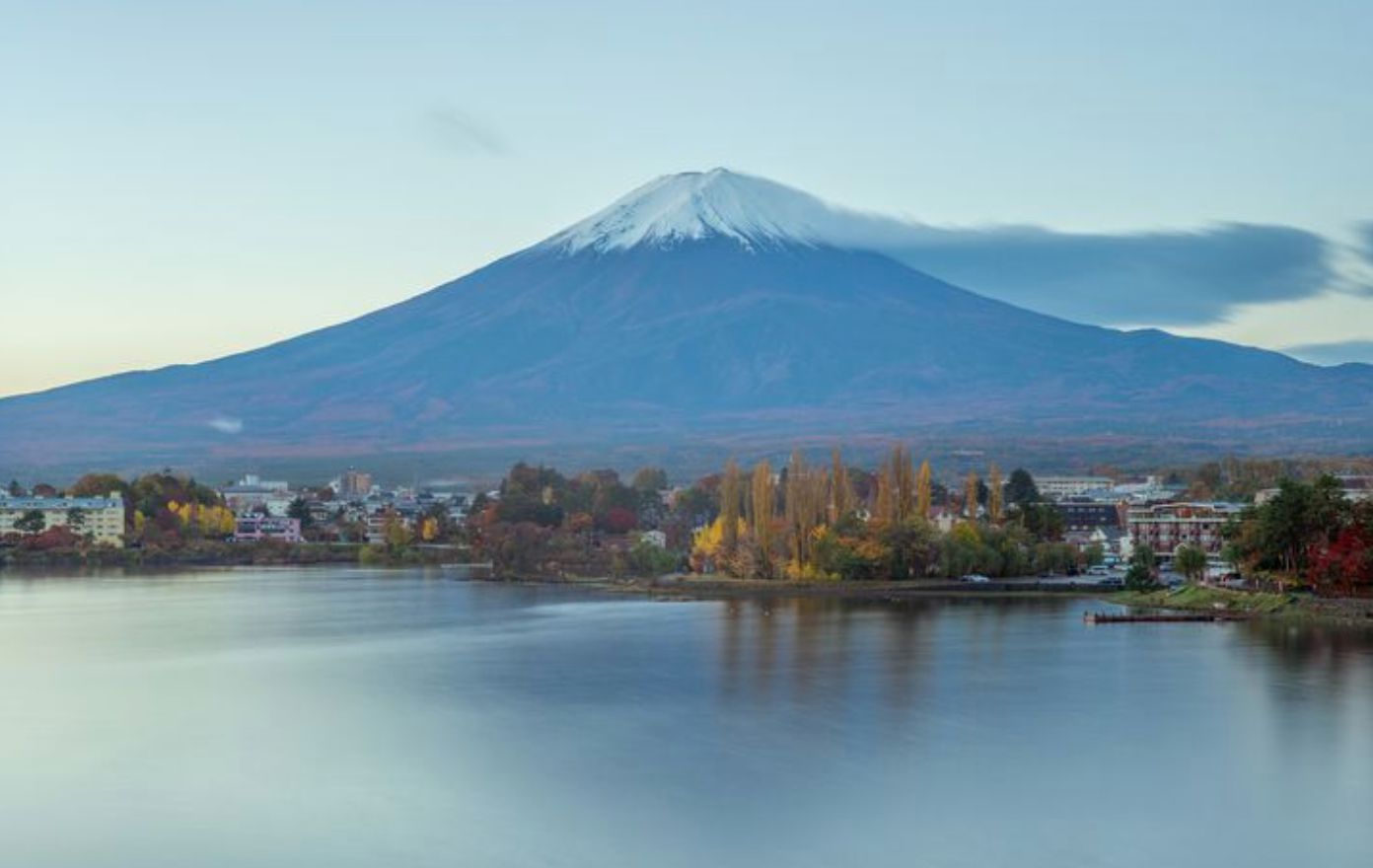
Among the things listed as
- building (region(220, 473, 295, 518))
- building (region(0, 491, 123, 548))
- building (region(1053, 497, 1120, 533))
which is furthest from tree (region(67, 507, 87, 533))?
building (region(1053, 497, 1120, 533))

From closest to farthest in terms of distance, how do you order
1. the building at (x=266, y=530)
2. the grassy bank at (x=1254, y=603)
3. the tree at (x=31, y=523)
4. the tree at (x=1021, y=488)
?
1. the grassy bank at (x=1254, y=603)
2. the tree at (x=1021, y=488)
3. the tree at (x=31, y=523)
4. the building at (x=266, y=530)

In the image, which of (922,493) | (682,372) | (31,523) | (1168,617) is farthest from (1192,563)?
(682,372)

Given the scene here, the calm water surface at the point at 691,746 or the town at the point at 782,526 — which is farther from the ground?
the town at the point at 782,526

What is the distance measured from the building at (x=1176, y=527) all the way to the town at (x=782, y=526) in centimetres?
5

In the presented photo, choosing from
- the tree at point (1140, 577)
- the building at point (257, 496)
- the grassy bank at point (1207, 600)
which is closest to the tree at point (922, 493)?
the tree at point (1140, 577)

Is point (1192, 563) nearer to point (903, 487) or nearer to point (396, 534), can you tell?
point (903, 487)

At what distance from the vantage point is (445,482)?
60.1 metres

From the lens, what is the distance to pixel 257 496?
53.7 metres

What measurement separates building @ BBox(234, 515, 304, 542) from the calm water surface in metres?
22.1

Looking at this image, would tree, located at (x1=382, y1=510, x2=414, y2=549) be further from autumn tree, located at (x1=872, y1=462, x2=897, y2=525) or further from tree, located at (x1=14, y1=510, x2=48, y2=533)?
autumn tree, located at (x1=872, y1=462, x2=897, y2=525)

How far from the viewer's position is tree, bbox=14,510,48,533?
39.2 m

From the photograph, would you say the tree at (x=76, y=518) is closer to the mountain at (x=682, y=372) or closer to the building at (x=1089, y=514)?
the building at (x=1089, y=514)

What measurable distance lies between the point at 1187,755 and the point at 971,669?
395 centimetres

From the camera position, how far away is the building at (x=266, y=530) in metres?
41.2
